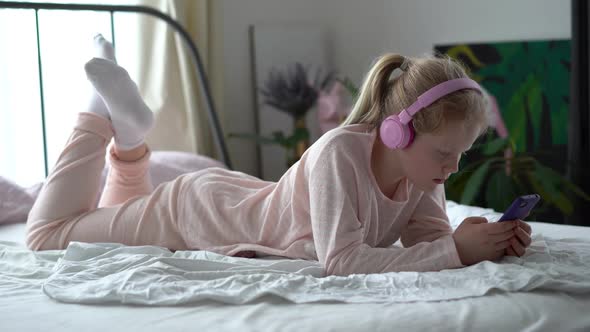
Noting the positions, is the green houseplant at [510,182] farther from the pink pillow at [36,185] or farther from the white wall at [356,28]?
the pink pillow at [36,185]

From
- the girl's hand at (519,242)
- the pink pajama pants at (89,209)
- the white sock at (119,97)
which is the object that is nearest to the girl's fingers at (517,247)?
the girl's hand at (519,242)

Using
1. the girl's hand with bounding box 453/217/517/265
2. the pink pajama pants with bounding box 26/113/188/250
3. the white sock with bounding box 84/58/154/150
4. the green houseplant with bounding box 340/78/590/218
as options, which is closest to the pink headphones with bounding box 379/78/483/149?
the girl's hand with bounding box 453/217/517/265

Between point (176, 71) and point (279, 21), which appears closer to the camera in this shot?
point (176, 71)

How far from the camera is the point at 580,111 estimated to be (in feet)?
8.45

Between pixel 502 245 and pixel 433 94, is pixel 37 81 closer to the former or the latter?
pixel 433 94

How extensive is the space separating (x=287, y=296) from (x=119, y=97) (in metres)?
0.76

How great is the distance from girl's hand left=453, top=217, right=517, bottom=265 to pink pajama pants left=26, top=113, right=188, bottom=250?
587 mm

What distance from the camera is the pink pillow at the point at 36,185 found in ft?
6.89

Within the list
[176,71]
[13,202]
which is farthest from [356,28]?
[13,202]

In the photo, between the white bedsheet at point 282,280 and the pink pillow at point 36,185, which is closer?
the white bedsheet at point 282,280

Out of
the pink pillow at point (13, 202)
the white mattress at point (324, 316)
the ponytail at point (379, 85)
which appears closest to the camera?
the white mattress at point (324, 316)

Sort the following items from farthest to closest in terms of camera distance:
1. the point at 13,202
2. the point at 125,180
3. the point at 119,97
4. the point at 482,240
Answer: the point at 13,202 < the point at 125,180 < the point at 119,97 < the point at 482,240

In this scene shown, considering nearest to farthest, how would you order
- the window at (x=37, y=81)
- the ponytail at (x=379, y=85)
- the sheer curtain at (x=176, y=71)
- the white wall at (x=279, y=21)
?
the ponytail at (x=379, y=85), the window at (x=37, y=81), the sheer curtain at (x=176, y=71), the white wall at (x=279, y=21)

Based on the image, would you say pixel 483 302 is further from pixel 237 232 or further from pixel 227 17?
pixel 227 17
